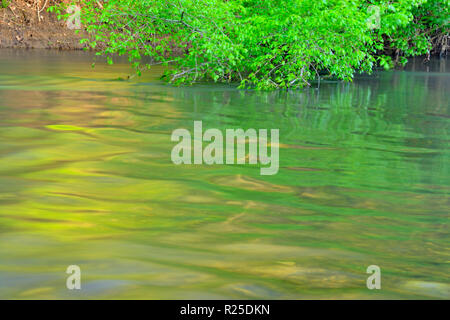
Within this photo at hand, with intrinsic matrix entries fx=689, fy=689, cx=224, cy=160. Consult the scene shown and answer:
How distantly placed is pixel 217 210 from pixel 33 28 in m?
23.8

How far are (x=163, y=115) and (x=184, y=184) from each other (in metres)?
3.96

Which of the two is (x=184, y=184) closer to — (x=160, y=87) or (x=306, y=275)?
(x=306, y=275)

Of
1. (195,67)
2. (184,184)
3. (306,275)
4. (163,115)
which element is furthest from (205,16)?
(306,275)

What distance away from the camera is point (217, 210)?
441 centimetres

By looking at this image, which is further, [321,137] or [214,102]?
[214,102]

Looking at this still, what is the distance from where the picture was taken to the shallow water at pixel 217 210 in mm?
3207

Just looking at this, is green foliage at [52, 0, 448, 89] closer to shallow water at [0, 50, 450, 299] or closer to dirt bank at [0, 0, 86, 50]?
shallow water at [0, 50, 450, 299]

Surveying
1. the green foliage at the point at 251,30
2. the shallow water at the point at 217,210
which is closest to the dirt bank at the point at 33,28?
the green foliage at the point at 251,30

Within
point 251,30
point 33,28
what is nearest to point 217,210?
point 251,30

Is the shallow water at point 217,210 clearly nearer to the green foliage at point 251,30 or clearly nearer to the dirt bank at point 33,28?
the green foliage at point 251,30
